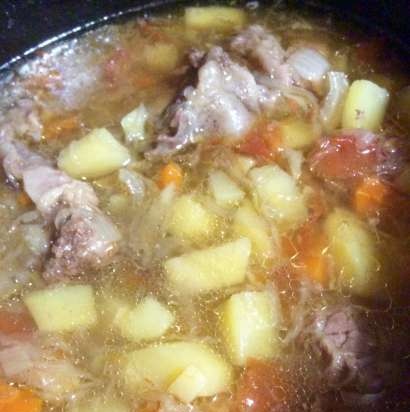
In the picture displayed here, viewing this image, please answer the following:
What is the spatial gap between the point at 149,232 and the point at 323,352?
108cm

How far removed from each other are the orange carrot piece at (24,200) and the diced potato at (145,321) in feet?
2.80

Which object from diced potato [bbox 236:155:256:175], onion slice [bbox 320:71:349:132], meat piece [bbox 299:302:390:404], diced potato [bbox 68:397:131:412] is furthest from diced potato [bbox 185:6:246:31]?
diced potato [bbox 68:397:131:412]

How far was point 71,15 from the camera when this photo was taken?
4676 mm

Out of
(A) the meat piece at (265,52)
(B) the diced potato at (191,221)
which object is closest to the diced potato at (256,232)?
(B) the diced potato at (191,221)

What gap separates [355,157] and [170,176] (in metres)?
0.98

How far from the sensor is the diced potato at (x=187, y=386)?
9.96ft

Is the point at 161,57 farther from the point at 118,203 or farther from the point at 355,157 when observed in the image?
the point at 355,157

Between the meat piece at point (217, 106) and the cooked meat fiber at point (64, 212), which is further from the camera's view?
the meat piece at point (217, 106)

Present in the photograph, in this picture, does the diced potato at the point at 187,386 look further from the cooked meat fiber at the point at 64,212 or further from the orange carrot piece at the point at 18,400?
the cooked meat fiber at the point at 64,212

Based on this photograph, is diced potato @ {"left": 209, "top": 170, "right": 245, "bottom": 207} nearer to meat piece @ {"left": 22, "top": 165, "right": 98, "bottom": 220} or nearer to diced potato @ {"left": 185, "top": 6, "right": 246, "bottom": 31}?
meat piece @ {"left": 22, "top": 165, "right": 98, "bottom": 220}

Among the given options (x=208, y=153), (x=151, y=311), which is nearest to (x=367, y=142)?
(x=208, y=153)

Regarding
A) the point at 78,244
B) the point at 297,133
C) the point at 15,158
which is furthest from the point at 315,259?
the point at 15,158

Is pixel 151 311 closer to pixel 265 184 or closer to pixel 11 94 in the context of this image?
pixel 265 184

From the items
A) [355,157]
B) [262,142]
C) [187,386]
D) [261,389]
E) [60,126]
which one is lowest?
[261,389]
